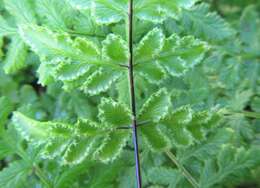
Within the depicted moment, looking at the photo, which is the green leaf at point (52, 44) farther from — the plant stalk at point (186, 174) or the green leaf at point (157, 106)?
the plant stalk at point (186, 174)

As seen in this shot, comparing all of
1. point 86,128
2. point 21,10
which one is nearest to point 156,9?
point 86,128

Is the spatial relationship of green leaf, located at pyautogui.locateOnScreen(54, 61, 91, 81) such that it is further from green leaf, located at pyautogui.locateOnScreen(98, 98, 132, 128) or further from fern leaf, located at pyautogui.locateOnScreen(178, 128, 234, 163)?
fern leaf, located at pyautogui.locateOnScreen(178, 128, 234, 163)

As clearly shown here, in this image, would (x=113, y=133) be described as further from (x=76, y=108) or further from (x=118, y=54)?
(x=76, y=108)

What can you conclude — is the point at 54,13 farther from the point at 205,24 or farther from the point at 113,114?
the point at 205,24

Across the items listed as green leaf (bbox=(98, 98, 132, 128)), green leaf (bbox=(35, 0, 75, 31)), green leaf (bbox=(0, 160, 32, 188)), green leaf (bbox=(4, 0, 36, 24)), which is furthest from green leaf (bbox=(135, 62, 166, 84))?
green leaf (bbox=(0, 160, 32, 188))

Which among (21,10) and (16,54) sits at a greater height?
(21,10)

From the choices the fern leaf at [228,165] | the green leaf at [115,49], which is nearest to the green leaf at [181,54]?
the green leaf at [115,49]

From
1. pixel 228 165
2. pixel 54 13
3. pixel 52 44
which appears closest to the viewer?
pixel 52 44
